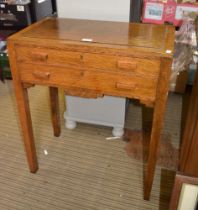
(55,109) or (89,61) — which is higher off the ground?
(89,61)

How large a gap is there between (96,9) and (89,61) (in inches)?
20.6

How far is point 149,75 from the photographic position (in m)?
1.05

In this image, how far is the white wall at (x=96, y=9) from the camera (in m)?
1.45

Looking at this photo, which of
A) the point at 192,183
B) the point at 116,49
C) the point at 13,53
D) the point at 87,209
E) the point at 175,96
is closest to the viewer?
the point at 192,183

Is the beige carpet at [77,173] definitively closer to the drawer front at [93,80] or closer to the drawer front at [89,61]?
the drawer front at [93,80]

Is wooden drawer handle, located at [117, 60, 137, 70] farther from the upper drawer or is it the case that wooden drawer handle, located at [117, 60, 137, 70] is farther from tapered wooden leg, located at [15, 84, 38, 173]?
tapered wooden leg, located at [15, 84, 38, 173]

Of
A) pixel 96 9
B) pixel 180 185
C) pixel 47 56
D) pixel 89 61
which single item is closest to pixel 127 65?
pixel 89 61

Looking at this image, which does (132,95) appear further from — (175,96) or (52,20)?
(175,96)

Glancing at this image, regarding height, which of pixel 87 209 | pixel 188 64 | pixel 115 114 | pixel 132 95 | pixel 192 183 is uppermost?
pixel 132 95

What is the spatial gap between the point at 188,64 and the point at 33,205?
5.09ft

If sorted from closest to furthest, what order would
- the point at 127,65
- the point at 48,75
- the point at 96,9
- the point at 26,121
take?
the point at 127,65 < the point at 48,75 < the point at 26,121 < the point at 96,9

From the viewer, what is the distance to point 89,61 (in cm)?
109

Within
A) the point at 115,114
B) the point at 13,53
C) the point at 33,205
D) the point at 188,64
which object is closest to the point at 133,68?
the point at 13,53

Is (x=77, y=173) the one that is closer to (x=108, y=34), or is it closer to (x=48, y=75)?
(x=48, y=75)
